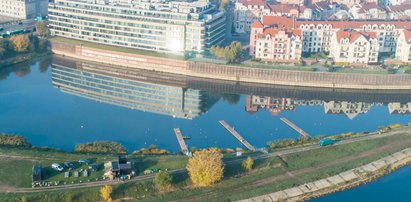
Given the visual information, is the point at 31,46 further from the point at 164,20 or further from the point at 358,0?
the point at 358,0

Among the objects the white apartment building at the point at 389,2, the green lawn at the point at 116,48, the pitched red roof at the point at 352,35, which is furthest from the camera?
the white apartment building at the point at 389,2

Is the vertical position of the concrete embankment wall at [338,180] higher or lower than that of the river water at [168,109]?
lower

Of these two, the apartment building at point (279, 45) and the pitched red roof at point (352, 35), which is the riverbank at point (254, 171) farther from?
the pitched red roof at point (352, 35)

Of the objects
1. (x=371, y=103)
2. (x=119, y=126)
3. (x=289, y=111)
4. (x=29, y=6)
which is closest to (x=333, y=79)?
(x=371, y=103)

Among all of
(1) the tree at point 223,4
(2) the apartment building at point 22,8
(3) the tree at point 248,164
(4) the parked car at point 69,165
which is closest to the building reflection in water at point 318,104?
(3) the tree at point 248,164

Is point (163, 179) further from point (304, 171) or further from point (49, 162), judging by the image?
point (304, 171)

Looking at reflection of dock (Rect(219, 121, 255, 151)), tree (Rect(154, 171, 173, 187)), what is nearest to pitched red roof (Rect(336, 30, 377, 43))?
reflection of dock (Rect(219, 121, 255, 151))

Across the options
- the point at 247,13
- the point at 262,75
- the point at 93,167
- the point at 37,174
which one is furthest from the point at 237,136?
the point at 247,13
